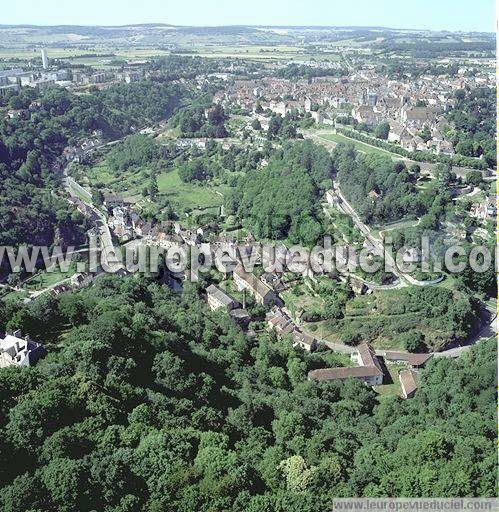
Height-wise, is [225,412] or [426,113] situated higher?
[426,113]

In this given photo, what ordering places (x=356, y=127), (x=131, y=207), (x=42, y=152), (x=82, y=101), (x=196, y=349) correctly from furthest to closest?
(x=82, y=101), (x=356, y=127), (x=42, y=152), (x=131, y=207), (x=196, y=349)

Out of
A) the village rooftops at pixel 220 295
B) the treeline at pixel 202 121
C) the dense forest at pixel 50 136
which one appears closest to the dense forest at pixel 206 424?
the village rooftops at pixel 220 295

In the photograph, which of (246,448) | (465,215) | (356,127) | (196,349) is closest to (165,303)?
(196,349)

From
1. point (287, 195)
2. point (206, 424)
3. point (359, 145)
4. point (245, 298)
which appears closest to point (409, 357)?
point (245, 298)

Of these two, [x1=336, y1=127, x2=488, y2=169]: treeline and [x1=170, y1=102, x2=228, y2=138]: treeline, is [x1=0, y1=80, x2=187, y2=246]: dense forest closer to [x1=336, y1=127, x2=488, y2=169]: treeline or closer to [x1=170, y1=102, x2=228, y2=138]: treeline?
[x1=170, y1=102, x2=228, y2=138]: treeline

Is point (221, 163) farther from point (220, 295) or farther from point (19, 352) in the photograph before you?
point (19, 352)

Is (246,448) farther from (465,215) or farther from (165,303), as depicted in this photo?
(465,215)

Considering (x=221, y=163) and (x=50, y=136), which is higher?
(x=50, y=136)

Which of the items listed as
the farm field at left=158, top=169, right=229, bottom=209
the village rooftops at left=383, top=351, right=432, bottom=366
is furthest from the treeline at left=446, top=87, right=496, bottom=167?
the village rooftops at left=383, top=351, right=432, bottom=366
